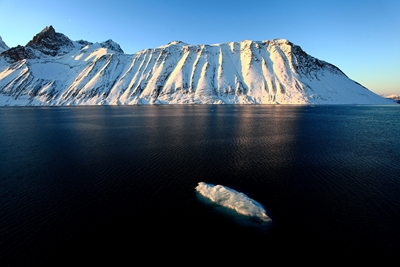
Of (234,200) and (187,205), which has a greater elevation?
(234,200)

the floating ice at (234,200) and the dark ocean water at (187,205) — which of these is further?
the floating ice at (234,200)

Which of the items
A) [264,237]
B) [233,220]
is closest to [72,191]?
[233,220]

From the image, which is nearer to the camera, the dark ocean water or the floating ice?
the dark ocean water

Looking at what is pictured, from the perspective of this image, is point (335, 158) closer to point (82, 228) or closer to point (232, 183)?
point (232, 183)

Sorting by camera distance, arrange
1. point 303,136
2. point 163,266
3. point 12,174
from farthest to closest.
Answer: point 303,136 < point 12,174 < point 163,266
